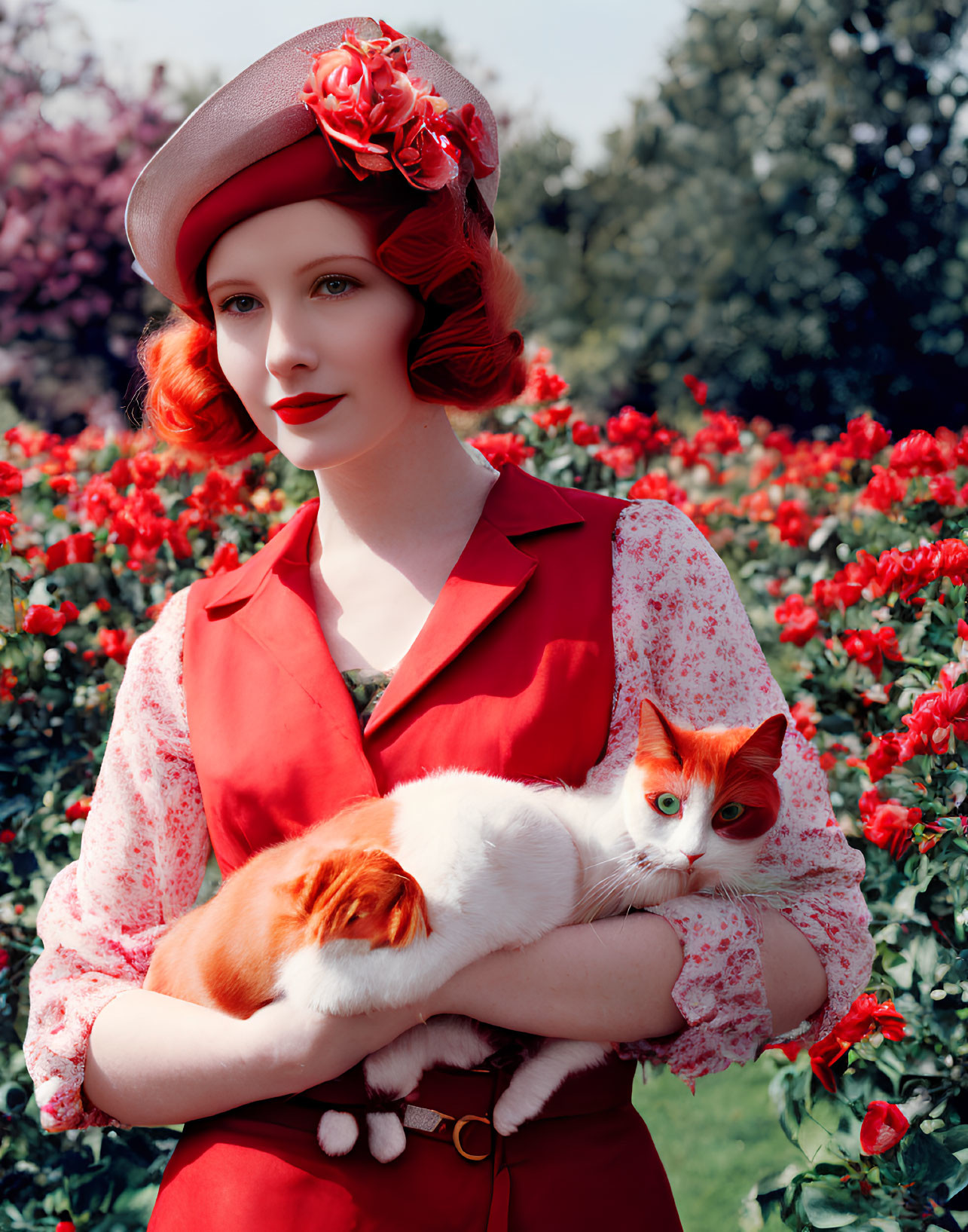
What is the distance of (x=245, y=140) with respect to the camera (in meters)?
1.48

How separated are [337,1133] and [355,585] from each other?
797 millimetres

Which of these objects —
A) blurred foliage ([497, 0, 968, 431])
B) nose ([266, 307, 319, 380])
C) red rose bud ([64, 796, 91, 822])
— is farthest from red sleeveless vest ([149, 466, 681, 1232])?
blurred foliage ([497, 0, 968, 431])

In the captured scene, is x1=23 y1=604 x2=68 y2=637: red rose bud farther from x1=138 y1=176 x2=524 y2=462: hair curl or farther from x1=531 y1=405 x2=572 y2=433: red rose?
x1=531 y1=405 x2=572 y2=433: red rose

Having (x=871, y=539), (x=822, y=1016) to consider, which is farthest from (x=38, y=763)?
(x=871, y=539)

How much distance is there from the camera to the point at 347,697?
1.49 m

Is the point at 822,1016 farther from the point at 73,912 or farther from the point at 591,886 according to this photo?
the point at 73,912

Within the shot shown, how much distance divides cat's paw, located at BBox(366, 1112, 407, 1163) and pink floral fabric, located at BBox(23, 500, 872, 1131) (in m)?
0.32

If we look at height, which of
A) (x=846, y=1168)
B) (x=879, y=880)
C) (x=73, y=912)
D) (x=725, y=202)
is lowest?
(x=846, y=1168)

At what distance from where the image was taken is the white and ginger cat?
47.1 inches

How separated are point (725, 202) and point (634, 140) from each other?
5289mm

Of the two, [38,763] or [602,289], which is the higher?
[602,289]

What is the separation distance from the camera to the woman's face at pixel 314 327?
146cm

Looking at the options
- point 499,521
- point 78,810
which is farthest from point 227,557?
point 499,521

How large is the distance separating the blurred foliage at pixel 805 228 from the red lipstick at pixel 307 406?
17766mm
